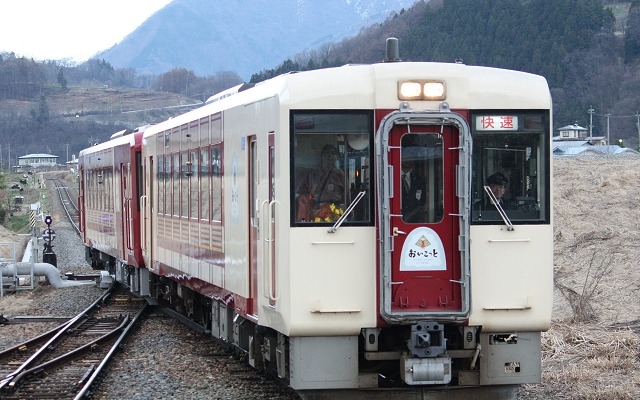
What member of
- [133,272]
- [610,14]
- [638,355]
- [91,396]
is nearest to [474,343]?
[638,355]

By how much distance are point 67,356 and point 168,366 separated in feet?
5.24

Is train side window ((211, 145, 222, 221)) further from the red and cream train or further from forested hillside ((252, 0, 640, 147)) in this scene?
forested hillside ((252, 0, 640, 147))

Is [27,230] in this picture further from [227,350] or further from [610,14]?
[610,14]

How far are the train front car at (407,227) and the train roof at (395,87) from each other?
0.01m

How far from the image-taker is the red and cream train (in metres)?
9.02

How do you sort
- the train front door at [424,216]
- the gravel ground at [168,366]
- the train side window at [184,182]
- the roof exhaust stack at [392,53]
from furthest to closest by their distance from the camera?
the train side window at [184,182]
the gravel ground at [168,366]
the roof exhaust stack at [392,53]
the train front door at [424,216]

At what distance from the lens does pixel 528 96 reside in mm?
9453

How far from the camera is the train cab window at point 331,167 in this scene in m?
9.12

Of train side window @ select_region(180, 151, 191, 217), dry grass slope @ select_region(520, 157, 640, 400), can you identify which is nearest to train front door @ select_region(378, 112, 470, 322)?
dry grass slope @ select_region(520, 157, 640, 400)

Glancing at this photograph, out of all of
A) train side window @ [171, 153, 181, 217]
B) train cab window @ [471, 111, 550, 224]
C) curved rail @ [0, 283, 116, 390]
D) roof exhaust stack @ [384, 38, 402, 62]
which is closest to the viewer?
train cab window @ [471, 111, 550, 224]

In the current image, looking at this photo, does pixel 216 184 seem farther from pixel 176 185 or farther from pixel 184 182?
pixel 176 185

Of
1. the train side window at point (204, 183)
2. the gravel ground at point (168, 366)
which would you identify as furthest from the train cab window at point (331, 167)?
the train side window at point (204, 183)

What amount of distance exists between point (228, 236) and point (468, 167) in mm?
3187

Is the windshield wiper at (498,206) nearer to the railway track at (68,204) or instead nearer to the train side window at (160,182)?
the train side window at (160,182)
